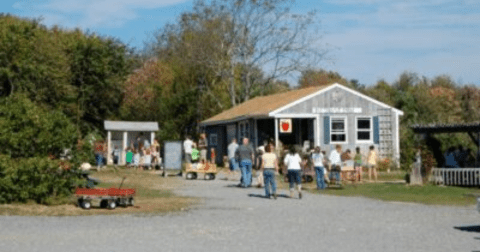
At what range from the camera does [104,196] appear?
64.0 ft

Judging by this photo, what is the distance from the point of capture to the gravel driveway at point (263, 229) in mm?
12875

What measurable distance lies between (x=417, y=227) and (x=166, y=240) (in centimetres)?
493

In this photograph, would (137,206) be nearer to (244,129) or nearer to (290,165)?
(290,165)

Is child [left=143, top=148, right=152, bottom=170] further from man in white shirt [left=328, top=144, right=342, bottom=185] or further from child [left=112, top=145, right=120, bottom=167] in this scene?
man in white shirt [left=328, top=144, right=342, bottom=185]

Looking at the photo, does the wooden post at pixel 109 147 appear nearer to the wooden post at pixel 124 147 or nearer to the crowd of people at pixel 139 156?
the wooden post at pixel 124 147

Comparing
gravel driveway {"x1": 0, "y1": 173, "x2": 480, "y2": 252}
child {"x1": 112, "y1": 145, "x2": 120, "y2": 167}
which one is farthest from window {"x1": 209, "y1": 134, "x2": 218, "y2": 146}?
gravel driveway {"x1": 0, "y1": 173, "x2": 480, "y2": 252}

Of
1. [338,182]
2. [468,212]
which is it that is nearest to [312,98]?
[338,182]

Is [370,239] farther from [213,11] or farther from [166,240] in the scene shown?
[213,11]

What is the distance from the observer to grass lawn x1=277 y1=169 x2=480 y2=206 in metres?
22.4

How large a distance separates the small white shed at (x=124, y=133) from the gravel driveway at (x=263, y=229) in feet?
85.2

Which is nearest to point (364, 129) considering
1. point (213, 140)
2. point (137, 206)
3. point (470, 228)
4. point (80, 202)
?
point (213, 140)

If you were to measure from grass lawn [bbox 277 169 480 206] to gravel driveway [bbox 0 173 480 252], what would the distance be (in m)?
1.79

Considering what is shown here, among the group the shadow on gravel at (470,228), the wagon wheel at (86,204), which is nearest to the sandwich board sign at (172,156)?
the wagon wheel at (86,204)

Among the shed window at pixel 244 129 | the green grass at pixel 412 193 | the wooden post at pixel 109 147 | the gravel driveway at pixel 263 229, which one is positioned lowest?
the gravel driveway at pixel 263 229
